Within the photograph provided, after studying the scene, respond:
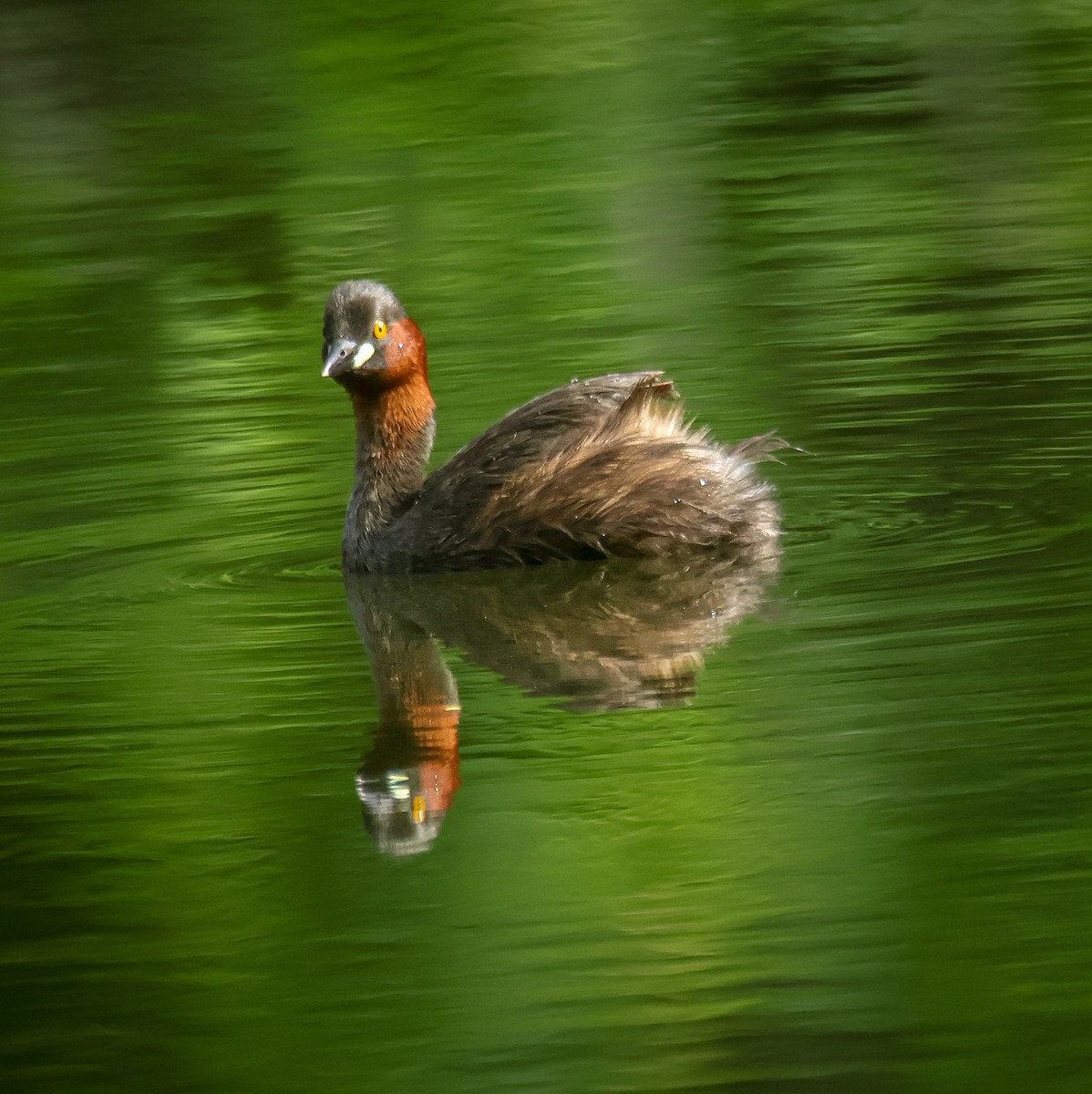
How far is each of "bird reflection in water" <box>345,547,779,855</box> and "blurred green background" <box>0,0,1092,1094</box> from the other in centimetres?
9

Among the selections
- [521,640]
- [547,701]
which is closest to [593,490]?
[521,640]

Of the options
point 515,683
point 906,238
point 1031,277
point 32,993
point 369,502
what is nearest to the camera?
point 32,993

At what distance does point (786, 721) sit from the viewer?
625 cm

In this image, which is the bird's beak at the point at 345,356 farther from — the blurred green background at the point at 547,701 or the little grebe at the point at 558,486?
the blurred green background at the point at 547,701

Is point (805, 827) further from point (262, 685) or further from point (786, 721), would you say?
point (262, 685)

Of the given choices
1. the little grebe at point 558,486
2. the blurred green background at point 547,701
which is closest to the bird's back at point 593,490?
the little grebe at point 558,486

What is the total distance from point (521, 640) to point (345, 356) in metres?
1.65

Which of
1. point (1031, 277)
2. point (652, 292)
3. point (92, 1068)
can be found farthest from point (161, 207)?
point (92, 1068)

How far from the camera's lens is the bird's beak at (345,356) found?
Answer: 8.62 m

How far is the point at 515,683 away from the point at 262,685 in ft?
2.30

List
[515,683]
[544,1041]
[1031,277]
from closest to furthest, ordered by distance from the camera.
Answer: [544,1041]
[515,683]
[1031,277]

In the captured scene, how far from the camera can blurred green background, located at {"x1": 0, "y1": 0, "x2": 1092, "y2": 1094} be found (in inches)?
190

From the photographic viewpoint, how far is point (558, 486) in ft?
26.8

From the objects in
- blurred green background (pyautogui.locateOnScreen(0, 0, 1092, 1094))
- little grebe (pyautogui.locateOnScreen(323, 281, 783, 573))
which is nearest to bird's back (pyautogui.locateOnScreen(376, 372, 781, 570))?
little grebe (pyautogui.locateOnScreen(323, 281, 783, 573))
